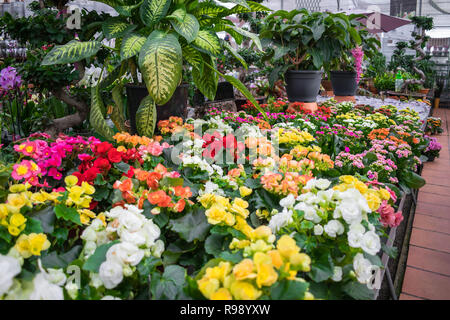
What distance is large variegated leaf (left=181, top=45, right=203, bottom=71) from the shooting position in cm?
169

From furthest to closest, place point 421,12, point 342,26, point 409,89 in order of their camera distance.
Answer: point 421,12 → point 409,89 → point 342,26

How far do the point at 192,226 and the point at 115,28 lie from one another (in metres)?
1.20

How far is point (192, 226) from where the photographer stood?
0.88 meters

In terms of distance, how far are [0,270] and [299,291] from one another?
476mm

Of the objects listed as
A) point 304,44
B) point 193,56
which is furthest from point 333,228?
point 304,44

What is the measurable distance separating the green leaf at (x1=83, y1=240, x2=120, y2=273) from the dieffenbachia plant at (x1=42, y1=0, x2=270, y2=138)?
786mm

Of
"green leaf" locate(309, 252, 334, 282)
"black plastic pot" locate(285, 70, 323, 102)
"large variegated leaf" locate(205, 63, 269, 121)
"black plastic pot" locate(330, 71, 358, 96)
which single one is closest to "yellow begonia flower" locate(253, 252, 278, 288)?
"green leaf" locate(309, 252, 334, 282)

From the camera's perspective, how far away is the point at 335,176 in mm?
1404

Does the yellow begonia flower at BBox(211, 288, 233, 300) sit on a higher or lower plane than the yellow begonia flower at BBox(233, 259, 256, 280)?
lower

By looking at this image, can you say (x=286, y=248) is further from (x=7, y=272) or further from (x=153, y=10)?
(x=153, y=10)

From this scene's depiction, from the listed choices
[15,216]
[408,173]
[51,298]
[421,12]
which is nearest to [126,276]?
[51,298]

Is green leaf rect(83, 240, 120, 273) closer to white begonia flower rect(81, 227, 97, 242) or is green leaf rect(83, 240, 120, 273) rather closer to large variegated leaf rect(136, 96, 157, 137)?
white begonia flower rect(81, 227, 97, 242)

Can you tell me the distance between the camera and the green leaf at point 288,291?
0.56 meters

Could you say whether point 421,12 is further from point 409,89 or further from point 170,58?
point 170,58
